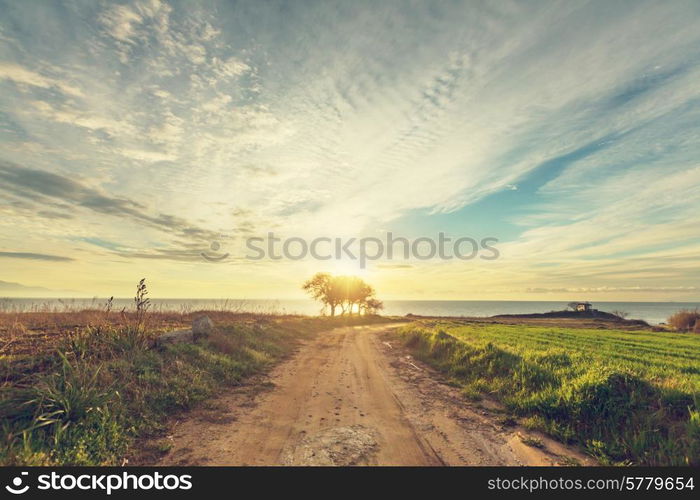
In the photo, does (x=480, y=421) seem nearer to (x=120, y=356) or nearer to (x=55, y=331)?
(x=120, y=356)

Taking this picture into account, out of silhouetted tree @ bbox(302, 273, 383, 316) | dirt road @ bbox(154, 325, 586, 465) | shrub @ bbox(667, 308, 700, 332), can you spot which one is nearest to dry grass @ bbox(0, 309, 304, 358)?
dirt road @ bbox(154, 325, 586, 465)

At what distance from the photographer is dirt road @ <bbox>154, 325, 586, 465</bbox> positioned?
579 cm

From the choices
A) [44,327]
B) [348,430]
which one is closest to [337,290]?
[44,327]

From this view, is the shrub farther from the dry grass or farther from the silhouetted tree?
the dry grass

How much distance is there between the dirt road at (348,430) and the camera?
19.0 feet

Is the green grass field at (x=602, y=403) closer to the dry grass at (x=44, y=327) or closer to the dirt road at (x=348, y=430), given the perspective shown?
the dirt road at (x=348, y=430)

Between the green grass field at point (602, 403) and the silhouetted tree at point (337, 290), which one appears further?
the silhouetted tree at point (337, 290)

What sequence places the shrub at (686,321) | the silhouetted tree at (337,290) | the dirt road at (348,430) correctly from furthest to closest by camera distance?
the silhouetted tree at (337,290) → the shrub at (686,321) → the dirt road at (348,430)

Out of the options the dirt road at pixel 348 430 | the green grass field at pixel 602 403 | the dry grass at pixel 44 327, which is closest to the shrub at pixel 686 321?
the green grass field at pixel 602 403
